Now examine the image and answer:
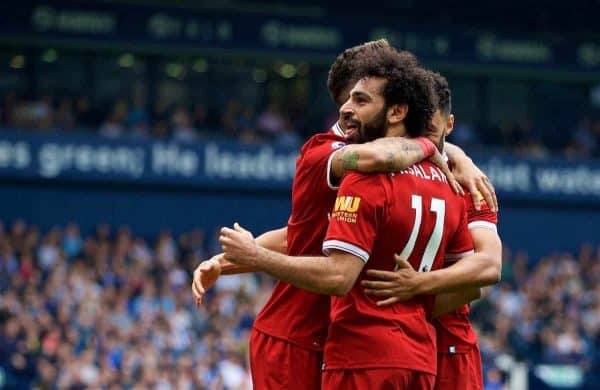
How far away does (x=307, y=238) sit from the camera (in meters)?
5.60

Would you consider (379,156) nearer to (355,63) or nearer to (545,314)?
(355,63)

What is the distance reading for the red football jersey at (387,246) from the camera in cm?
508

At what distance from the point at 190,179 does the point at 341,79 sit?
58.2ft

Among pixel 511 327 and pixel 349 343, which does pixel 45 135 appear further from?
pixel 349 343

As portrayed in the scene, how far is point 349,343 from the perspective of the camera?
5.21 meters

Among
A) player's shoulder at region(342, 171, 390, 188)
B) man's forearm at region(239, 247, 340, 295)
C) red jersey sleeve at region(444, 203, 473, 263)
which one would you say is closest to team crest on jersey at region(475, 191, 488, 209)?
red jersey sleeve at region(444, 203, 473, 263)

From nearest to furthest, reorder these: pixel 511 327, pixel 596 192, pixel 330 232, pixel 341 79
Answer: pixel 330 232
pixel 341 79
pixel 511 327
pixel 596 192

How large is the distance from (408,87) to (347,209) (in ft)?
1.94

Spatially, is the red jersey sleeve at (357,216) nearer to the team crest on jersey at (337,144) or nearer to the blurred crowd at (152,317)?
the team crest on jersey at (337,144)

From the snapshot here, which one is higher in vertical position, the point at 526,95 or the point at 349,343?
the point at 349,343

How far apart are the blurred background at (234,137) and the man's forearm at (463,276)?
34.5 ft

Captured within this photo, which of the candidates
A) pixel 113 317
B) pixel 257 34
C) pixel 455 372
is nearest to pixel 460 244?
pixel 455 372

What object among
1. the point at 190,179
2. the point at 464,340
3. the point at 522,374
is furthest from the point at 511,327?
the point at 464,340

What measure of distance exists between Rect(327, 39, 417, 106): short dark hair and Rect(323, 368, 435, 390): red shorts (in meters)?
1.19
